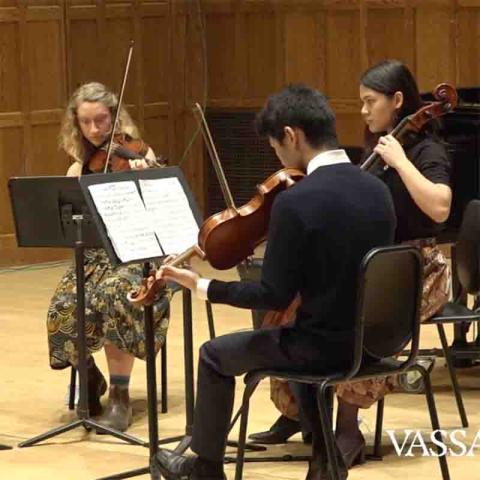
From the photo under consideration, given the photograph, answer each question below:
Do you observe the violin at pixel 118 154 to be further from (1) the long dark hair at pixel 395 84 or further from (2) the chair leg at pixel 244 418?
(2) the chair leg at pixel 244 418

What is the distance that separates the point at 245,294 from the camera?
3805mm

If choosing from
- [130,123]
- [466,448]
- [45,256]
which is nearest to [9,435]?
[130,123]

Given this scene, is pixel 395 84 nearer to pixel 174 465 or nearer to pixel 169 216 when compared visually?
pixel 169 216

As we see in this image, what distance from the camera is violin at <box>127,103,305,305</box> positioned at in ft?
13.0

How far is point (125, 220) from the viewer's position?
14.2 feet

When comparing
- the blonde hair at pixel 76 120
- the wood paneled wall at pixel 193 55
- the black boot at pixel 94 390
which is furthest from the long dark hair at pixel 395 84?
the wood paneled wall at pixel 193 55

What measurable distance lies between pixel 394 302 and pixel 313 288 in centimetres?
26

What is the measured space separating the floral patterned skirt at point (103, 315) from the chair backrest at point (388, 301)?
1.50 metres

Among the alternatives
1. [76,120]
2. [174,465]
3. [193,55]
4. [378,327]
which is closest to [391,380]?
[378,327]

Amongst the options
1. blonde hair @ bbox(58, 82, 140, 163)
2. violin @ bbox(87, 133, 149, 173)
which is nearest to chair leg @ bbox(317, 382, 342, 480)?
violin @ bbox(87, 133, 149, 173)

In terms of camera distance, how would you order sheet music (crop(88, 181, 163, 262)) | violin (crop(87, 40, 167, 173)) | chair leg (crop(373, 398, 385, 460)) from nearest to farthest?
sheet music (crop(88, 181, 163, 262)), chair leg (crop(373, 398, 385, 460)), violin (crop(87, 40, 167, 173))

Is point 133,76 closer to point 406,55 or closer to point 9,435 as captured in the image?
point 406,55

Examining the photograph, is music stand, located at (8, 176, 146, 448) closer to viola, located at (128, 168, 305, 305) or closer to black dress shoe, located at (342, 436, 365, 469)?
black dress shoe, located at (342, 436, 365, 469)

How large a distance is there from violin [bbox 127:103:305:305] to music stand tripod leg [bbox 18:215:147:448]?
37.8 inches
